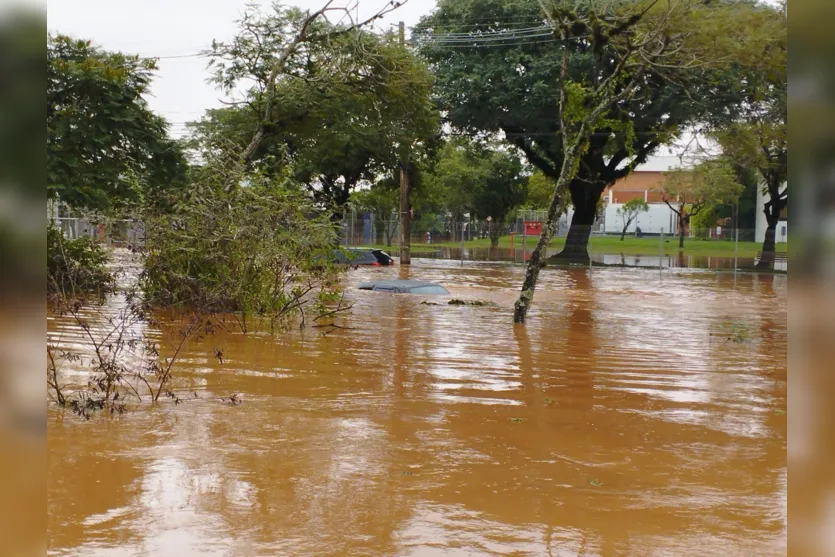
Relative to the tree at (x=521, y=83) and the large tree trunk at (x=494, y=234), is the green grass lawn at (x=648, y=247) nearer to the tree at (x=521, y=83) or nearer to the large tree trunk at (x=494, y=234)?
the large tree trunk at (x=494, y=234)

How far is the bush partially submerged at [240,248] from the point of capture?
45.3 ft

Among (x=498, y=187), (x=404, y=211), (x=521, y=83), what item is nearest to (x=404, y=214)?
(x=404, y=211)

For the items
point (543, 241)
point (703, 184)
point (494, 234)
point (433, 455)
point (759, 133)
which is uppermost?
point (759, 133)

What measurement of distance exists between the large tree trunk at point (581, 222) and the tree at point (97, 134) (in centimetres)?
2372

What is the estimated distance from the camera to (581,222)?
40.3 m

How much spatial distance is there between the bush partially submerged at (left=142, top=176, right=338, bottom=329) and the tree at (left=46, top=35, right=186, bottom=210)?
3.07 m

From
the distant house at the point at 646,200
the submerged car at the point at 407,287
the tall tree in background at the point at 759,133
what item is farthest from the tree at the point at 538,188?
the submerged car at the point at 407,287

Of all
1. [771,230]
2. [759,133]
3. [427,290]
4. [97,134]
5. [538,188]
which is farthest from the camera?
[538,188]

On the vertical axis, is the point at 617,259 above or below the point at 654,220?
below

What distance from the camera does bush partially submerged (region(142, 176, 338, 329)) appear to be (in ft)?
45.3

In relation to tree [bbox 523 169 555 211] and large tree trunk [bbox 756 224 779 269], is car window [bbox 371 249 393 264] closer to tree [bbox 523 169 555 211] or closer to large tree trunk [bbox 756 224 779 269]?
large tree trunk [bbox 756 224 779 269]

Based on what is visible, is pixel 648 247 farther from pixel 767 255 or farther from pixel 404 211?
pixel 404 211

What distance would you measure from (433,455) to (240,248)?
26.1 ft
